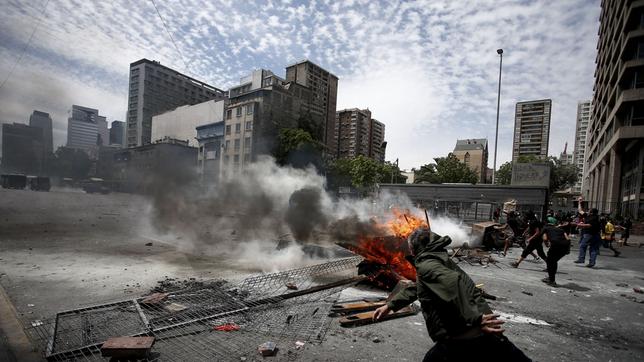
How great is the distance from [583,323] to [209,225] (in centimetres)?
1472

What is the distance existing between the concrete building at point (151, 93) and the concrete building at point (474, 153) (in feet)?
312

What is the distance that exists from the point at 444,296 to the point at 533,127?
153029 millimetres

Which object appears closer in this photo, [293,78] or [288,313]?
[288,313]

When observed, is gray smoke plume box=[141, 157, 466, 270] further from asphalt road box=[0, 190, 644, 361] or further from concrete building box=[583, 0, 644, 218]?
concrete building box=[583, 0, 644, 218]

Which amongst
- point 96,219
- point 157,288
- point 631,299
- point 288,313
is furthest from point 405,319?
point 96,219

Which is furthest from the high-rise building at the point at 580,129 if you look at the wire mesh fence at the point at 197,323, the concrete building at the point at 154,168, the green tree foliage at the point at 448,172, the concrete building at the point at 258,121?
the wire mesh fence at the point at 197,323

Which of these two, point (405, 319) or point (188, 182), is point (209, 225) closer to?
point (188, 182)

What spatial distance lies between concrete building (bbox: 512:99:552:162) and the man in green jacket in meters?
145

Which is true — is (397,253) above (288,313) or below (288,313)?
above

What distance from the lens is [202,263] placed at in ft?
28.4

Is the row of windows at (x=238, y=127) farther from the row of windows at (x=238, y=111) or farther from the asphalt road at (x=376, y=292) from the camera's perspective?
the asphalt road at (x=376, y=292)

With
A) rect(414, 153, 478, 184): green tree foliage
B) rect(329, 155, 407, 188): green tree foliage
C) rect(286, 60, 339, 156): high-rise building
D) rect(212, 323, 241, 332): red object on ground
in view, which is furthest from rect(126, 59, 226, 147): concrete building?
rect(286, 60, 339, 156): high-rise building

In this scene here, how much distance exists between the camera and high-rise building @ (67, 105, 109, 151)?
14212mm

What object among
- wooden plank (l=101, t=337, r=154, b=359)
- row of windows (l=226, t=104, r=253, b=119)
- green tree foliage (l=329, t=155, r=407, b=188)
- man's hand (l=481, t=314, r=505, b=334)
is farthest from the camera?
row of windows (l=226, t=104, r=253, b=119)
